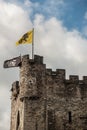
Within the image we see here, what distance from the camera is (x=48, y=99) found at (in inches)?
1780

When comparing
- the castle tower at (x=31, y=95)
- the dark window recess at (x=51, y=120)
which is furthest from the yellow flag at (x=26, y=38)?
the dark window recess at (x=51, y=120)

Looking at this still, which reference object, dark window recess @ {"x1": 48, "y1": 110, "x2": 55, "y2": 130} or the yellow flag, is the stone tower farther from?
the yellow flag

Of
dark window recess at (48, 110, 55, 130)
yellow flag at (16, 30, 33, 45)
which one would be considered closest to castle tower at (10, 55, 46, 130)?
dark window recess at (48, 110, 55, 130)

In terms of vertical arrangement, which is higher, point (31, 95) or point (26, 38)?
point (26, 38)

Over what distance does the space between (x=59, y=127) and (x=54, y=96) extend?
3051 mm

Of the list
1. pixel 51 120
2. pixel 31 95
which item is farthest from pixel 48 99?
pixel 51 120

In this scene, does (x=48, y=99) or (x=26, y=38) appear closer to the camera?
(x=48, y=99)

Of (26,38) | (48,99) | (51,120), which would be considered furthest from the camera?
(26,38)

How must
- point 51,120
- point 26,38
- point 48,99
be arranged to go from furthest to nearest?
point 26,38 → point 48,99 → point 51,120

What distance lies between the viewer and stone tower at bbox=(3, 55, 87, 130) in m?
44.3

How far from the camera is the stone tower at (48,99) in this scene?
4431 cm

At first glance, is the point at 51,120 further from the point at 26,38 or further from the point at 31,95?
the point at 26,38

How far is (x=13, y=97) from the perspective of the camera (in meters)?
50.2

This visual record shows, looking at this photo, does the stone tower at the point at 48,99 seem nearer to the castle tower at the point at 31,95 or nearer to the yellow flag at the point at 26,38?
the castle tower at the point at 31,95
